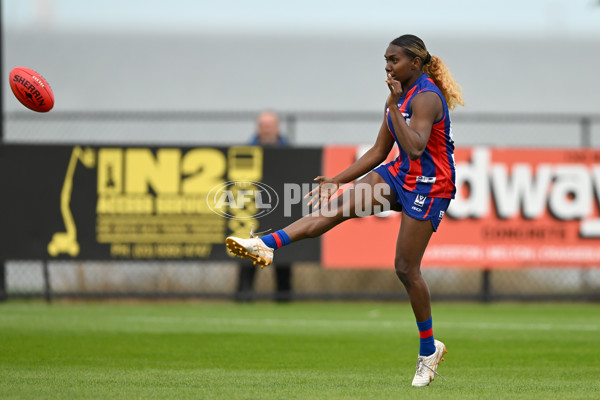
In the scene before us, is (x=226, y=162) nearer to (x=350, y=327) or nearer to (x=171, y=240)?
(x=171, y=240)

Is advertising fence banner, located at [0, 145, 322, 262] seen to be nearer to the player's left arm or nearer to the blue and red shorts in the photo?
the blue and red shorts

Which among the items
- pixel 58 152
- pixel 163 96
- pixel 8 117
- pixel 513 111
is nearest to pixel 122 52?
pixel 163 96

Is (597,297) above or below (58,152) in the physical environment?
below

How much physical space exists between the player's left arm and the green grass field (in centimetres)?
161

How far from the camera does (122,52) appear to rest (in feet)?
63.2

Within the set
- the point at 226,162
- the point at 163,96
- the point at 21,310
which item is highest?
the point at 163,96

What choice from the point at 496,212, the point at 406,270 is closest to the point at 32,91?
the point at 406,270

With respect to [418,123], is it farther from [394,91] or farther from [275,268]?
[275,268]

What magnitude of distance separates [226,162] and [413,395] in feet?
25.5

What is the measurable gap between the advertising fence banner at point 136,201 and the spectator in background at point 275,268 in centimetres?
52

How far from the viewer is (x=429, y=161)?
705 centimetres

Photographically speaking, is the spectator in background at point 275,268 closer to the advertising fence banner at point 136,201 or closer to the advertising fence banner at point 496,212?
the advertising fence banner at point 136,201

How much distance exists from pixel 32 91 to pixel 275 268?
627 centimetres

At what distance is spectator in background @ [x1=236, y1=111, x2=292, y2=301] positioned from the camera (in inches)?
565
